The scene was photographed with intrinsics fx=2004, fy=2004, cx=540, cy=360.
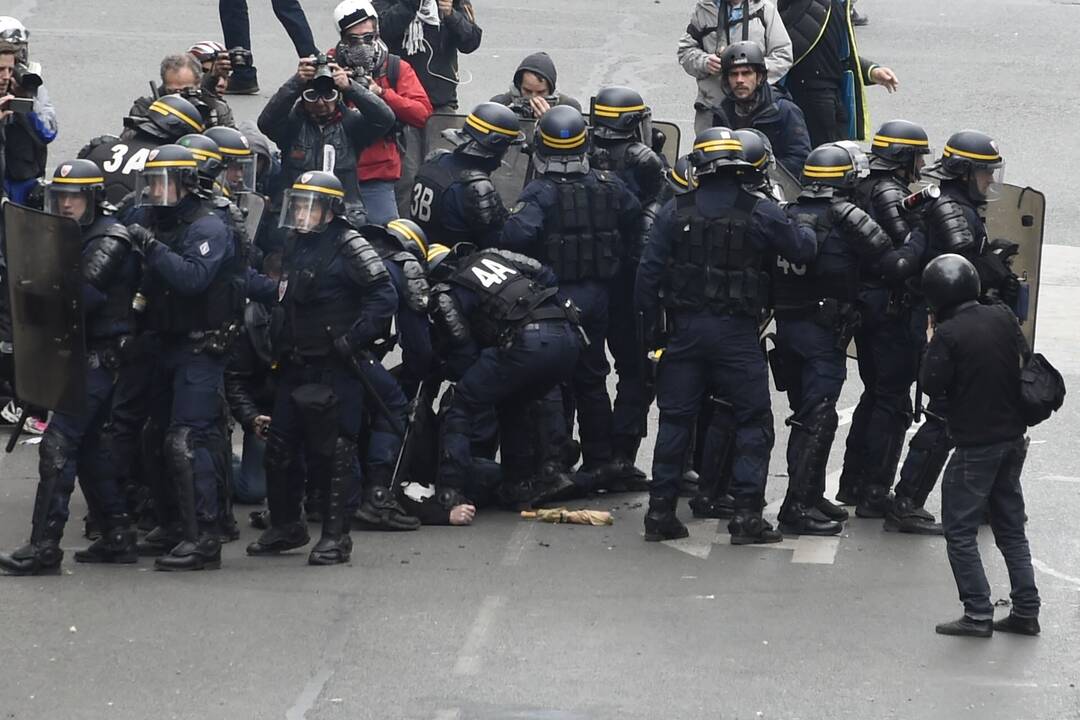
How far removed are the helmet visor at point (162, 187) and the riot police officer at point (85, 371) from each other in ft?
0.64

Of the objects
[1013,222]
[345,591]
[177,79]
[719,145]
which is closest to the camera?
[345,591]

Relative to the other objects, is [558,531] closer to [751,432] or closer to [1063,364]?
[751,432]

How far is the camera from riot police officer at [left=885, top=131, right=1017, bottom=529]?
9.84 meters

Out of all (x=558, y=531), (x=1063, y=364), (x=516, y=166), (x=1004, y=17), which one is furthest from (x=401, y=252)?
(x=1004, y=17)

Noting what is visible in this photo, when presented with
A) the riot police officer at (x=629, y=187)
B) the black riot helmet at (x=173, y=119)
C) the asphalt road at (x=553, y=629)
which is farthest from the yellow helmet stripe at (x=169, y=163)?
the riot police officer at (x=629, y=187)

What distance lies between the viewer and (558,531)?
10297 millimetres

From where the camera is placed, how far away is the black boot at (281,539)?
9812 millimetres

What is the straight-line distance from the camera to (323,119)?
12.3m

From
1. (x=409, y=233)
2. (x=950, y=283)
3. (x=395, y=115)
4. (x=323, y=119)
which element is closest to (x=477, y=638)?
(x=950, y=283)

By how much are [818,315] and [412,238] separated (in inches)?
84.3

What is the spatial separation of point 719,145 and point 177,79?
384 centimetres

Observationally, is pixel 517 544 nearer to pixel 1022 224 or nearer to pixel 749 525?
pixel 749 525

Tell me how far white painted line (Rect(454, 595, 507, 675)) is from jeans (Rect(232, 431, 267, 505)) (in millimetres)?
2133

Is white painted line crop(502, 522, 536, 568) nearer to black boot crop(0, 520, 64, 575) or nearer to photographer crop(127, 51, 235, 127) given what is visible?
black boot crop(0, 520, 64, 575)
